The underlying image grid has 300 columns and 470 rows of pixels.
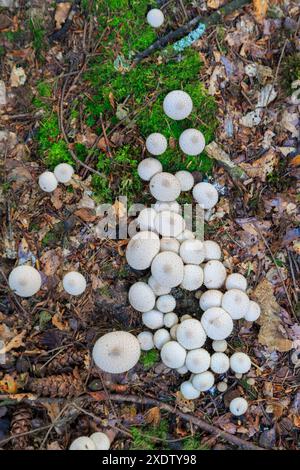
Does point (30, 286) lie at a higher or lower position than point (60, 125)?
lower

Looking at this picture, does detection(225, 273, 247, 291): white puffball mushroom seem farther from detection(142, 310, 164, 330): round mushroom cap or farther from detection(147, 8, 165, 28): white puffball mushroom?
detection(147, 8, 165, 28): white puffball mushroom

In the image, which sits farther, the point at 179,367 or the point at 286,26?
the point at 286,26

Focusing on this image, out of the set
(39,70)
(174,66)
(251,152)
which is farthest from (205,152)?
(39,70)

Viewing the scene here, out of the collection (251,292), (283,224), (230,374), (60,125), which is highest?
(60,125)

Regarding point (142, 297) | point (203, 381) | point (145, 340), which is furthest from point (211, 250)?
point (203, 381)

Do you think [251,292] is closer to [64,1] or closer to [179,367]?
[179,367]
